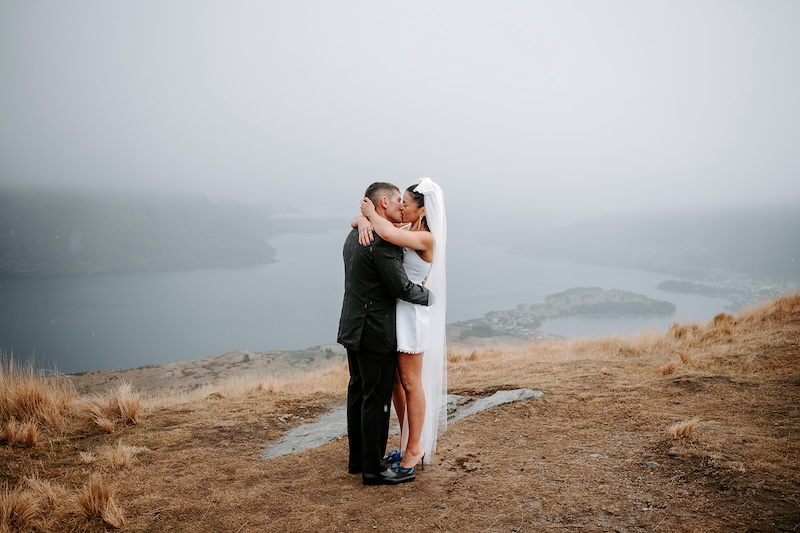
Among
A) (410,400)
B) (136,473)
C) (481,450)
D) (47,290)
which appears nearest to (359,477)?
(410,400)

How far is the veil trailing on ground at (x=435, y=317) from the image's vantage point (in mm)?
4512

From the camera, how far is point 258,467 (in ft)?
17.0

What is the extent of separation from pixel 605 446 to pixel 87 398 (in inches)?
287

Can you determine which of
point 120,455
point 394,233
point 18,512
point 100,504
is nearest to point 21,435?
point 120,455

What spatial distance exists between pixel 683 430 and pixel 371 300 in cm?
353

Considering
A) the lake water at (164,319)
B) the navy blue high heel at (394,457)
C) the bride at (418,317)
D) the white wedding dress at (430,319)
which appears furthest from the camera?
the lake water at (164,319)

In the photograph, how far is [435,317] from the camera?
191 inches

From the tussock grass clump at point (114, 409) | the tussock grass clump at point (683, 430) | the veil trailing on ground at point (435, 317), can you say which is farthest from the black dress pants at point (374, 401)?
the tussock grass clump at point (114, 409)

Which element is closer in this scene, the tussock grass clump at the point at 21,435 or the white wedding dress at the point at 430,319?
the white wedding dress at the point at 430,319

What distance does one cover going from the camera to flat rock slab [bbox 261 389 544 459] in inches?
231

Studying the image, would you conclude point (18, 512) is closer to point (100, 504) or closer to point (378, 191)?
point (100, 504)

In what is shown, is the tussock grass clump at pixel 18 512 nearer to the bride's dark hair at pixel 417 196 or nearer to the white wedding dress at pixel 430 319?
the white wedding dress at pixel 430 319

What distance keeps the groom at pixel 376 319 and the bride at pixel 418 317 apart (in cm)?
10

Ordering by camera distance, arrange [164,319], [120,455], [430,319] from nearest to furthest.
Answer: [430,319] < [120,455] < [164,319]
